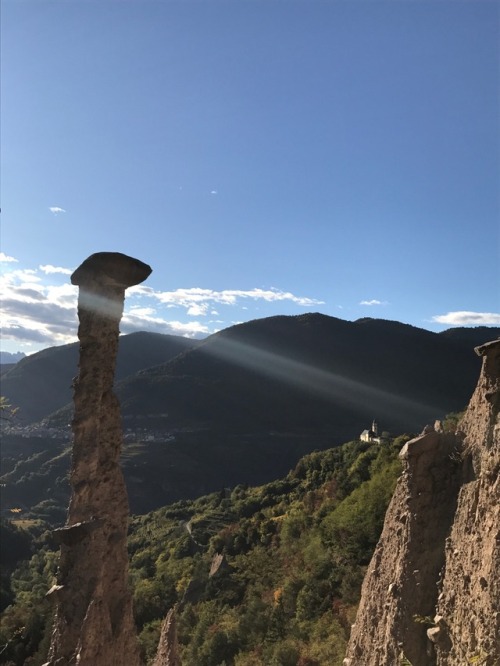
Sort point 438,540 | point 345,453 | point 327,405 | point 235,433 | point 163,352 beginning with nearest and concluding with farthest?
point 438,540, point 345,453, point 235,433, point 327,405, point 163,352

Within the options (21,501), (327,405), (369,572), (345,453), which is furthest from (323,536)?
(327,405)

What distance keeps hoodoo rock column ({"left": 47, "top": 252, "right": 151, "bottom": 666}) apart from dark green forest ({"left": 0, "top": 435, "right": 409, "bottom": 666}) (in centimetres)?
1328

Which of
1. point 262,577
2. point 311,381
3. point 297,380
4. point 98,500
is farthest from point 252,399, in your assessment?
point 98,500

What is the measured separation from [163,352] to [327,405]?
8680cm

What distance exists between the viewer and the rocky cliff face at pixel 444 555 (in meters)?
5.19

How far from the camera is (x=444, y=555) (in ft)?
20.3

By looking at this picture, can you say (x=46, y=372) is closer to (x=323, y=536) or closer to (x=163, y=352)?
(x=163, y=352)

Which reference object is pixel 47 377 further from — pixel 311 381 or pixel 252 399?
pixel 311 381

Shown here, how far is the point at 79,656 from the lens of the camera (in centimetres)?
719

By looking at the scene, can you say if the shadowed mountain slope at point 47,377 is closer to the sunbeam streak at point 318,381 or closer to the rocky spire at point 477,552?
the sunbeam streak at point 318,381

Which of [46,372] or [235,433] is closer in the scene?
[235,433]

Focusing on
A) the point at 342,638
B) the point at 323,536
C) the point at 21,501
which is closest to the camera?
the point at 342,638

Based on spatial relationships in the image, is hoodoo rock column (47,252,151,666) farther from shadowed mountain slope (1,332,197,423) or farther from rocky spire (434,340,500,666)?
shadowed mountain slope (1,332,197,423)

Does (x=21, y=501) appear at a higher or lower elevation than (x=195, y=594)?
lower
